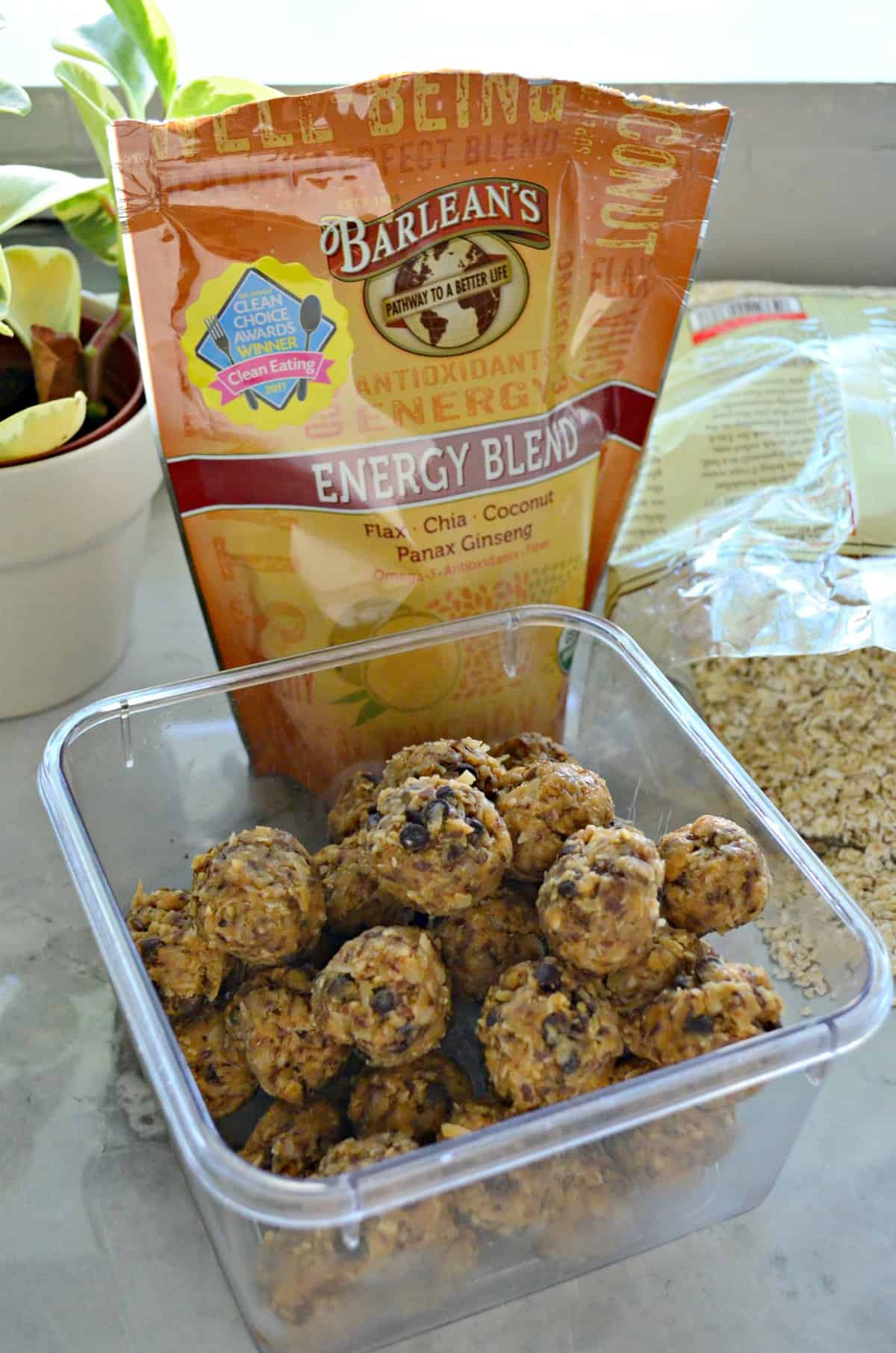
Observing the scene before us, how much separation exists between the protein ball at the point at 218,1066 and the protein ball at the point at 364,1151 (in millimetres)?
71

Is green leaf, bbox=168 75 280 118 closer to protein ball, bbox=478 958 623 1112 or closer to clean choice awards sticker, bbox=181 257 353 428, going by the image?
clean choice awards sticker, bbox=181 257 353 428

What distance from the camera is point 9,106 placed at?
70 centimetres

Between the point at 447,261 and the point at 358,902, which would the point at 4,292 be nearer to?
the point at 447,261

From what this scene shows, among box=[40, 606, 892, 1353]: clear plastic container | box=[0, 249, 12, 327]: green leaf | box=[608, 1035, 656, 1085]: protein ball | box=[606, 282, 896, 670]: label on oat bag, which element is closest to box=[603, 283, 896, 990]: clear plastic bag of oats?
box=[606, 282, 896, 670]: label on oat bag

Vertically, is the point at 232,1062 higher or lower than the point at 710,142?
lower

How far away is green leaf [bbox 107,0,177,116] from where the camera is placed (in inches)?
29.2

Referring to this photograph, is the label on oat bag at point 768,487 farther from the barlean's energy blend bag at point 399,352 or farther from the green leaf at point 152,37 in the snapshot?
the green leaf at point 152,37

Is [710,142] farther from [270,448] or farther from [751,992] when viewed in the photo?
[751,992]

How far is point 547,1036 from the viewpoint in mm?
552

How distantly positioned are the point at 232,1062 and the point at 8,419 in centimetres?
38

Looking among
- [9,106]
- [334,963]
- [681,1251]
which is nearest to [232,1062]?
[334,963]

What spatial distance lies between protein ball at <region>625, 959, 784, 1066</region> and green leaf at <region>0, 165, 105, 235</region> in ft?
1.77

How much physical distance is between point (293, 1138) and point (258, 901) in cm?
11

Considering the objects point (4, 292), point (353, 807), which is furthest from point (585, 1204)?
point (4, 292)
